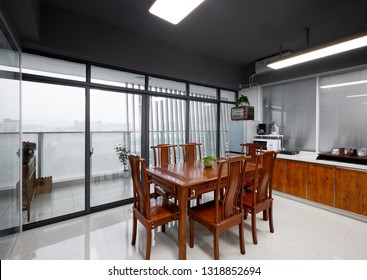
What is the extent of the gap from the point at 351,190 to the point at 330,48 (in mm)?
2173

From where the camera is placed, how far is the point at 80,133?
290 centimetres

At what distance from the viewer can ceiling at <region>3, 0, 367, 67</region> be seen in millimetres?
2379

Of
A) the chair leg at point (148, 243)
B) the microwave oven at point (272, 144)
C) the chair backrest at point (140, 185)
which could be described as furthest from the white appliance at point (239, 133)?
the chair leg at point (148, 243)

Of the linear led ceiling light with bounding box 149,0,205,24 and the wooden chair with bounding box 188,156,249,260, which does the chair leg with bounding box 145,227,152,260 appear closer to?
the wooden chair with bounding box 188,156,249,260

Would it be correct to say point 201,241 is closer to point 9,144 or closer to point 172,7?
point 9,144

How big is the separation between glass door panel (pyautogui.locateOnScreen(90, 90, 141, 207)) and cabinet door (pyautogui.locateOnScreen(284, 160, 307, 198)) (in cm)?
304

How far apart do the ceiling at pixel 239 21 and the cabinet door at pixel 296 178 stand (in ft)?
7.46

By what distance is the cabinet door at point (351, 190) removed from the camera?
8.84 ft

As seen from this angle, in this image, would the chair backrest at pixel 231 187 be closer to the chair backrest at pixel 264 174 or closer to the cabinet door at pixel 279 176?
the chair backrest at pixel 264 174

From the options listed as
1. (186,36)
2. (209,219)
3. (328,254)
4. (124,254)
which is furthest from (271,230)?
(186,36)

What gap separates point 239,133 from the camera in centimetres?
442

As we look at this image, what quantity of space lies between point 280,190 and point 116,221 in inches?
128
